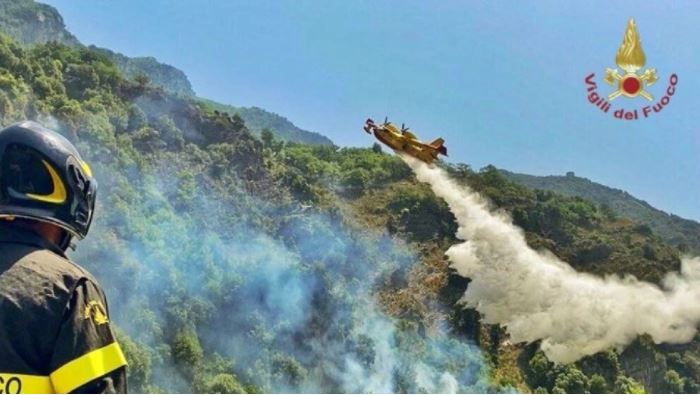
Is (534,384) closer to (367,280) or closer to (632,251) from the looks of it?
(367,280)

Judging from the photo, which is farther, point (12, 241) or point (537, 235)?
point (537, 235)

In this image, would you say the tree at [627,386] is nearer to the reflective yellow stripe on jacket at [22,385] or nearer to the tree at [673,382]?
the tree at [673,382]

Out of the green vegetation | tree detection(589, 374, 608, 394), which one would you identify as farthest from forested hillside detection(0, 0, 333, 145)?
tree detection(589, 374, 608, 394)

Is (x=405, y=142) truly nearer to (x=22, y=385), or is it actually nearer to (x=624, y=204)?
(x=22, y=385)

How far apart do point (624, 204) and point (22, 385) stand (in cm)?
12233

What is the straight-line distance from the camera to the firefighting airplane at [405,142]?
136ft

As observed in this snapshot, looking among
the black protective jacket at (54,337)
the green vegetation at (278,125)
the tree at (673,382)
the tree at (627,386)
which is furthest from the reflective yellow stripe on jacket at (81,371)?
the green vegetation at (278,125)

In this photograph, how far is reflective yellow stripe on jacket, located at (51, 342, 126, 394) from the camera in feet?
9.45

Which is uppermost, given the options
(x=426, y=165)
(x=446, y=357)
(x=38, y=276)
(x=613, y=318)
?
(x=426, y=165)

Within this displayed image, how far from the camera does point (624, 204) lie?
119125 millimetres

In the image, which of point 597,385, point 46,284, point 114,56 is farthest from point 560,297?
point 114,56

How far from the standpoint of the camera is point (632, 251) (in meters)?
70.8

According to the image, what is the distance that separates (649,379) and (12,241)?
182 feet

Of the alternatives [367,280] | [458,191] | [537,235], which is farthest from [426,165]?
[537,235]
